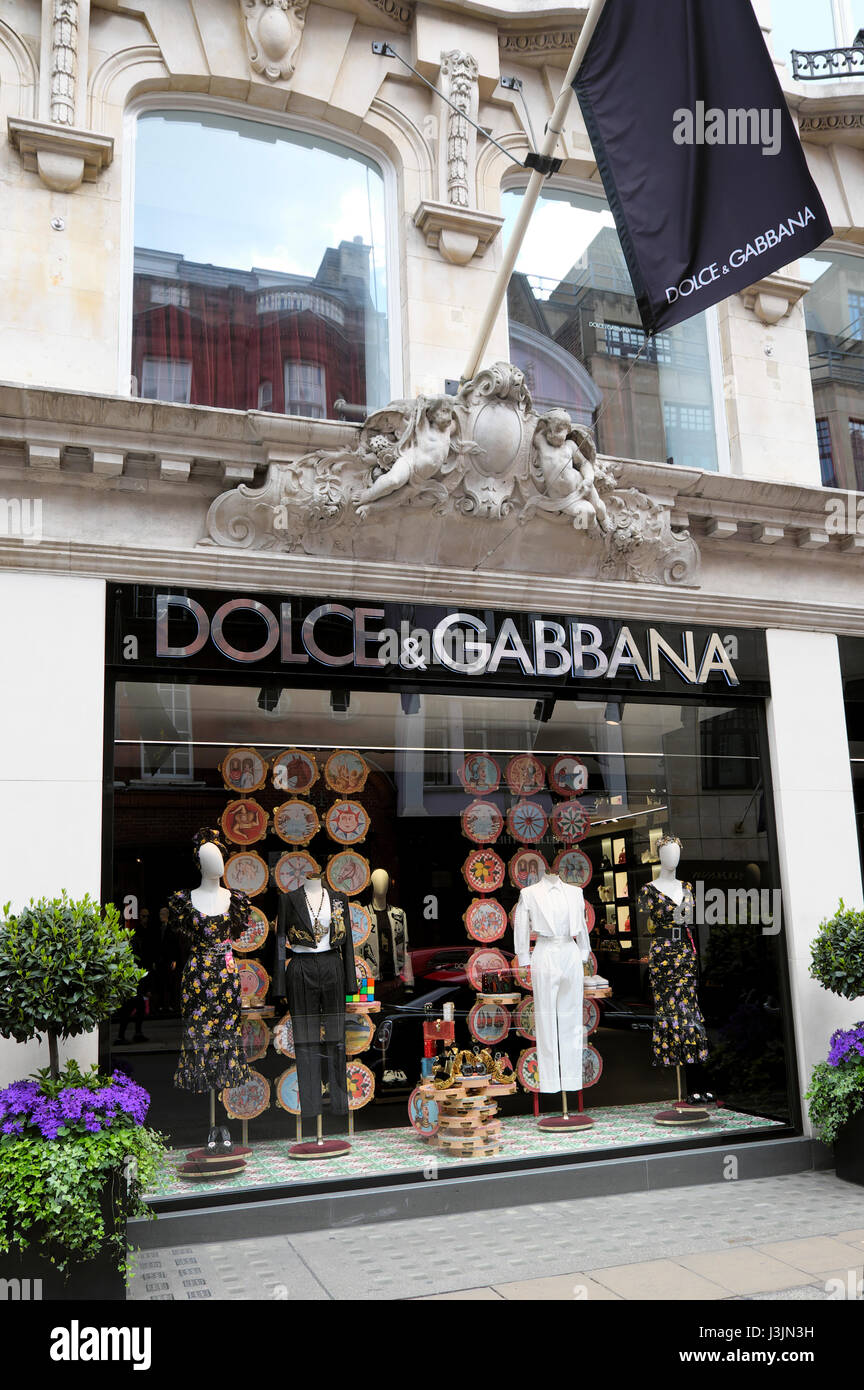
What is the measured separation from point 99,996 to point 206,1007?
5.68ft

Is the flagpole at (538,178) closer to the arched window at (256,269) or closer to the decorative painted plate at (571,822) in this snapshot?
the arched window at (256,269)

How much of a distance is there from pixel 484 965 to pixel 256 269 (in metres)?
5.78

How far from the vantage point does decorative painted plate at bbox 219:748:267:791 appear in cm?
800

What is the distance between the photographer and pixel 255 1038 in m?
7.95

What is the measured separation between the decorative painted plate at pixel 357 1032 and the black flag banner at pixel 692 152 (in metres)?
5.35

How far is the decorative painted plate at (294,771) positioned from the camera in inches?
324

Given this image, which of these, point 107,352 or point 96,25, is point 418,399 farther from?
point 96,25

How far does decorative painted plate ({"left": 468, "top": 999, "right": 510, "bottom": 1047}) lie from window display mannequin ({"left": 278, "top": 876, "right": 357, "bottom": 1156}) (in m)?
1.26

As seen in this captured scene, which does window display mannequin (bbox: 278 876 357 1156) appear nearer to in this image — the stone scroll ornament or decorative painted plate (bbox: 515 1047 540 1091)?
decorative painted plate (bbox: 515 1047 540 1091)

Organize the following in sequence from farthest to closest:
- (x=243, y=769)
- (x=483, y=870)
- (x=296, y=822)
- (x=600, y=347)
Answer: (x=600, y=347) < (x=483, y=870) < (x=296, y=822) < (x=243, y=769)

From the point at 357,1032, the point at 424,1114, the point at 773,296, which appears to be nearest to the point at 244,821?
the point at 357,1032

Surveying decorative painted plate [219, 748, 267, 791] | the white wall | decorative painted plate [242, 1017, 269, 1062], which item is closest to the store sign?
the white wall

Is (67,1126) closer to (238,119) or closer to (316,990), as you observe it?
(316,990)

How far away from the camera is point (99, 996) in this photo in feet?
19.3
